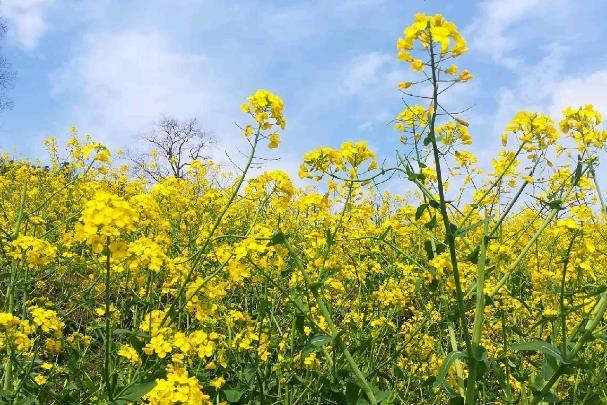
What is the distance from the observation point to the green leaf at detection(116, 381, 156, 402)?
1.86 metres

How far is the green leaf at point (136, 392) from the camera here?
1.86 m

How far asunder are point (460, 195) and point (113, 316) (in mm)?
2166

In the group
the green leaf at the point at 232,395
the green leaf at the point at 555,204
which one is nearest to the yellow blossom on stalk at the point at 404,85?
the green leaf at the point at 555,204

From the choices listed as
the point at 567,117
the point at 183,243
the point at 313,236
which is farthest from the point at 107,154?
the point at 567,117

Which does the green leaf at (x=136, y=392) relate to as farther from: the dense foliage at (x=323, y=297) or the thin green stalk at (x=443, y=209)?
the thin green stalk at (x=443, y=209)

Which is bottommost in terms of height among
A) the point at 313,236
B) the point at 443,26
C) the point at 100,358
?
the point at 100,358

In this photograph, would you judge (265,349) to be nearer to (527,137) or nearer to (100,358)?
(100,358)

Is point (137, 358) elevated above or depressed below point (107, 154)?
below

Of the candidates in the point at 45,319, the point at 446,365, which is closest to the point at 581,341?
the point at 446,365

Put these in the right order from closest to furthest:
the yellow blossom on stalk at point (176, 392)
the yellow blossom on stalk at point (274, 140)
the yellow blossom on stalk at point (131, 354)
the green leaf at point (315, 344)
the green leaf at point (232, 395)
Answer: the yellow blossom on stalk at point (176, 392) → the green leaf at point (315, 344) → the yellow blossom on stalk at point (131, 354) → the green leaf at point (232, 395) → the yellow blossom on stalk at point (274, 140)

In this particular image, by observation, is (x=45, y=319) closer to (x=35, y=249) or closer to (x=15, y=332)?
(x=15, y=332)

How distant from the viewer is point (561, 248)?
181 inches

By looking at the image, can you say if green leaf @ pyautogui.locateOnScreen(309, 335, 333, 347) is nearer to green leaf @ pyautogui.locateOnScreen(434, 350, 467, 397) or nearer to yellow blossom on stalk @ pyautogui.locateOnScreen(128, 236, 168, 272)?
green leaf @ pyautogui.locateOnScreen(434, 350, 467, 397)

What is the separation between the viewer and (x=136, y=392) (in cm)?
189
